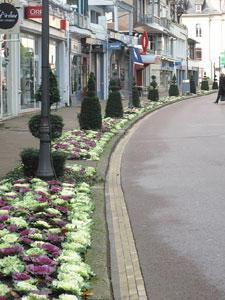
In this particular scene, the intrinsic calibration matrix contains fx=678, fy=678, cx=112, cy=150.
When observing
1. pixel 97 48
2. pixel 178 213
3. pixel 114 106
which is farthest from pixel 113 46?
pixel 178 213

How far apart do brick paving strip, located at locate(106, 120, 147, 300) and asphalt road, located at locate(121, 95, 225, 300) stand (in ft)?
0.27

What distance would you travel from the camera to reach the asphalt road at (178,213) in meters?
5.74

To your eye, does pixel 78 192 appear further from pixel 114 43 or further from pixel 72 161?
pixel 114 43

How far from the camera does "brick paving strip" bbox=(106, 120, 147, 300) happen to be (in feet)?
17.8

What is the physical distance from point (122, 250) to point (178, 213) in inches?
73.5

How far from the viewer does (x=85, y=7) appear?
36875mm

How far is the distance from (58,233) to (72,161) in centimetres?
586

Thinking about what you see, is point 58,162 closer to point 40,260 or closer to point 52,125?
point 52,125

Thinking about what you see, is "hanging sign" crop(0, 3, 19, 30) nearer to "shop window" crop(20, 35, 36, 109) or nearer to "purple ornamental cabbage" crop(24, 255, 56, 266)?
"shop window" crop(20, 35, 36, 109)

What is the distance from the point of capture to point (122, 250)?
22.0 ft

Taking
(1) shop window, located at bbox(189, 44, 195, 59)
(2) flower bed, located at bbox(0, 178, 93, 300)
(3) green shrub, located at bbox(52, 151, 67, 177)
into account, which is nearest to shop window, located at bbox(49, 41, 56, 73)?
(3) green shrub, located at bbox(52, 151, 67, 177)

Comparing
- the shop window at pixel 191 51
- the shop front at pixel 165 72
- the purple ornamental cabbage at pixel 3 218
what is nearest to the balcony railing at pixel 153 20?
the shop front at pixel 165 72

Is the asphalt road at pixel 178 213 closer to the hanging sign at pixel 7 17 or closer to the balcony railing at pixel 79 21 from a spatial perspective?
the hanging sign at pixel 7 17

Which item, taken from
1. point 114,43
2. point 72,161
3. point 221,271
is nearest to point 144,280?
point 221,271
